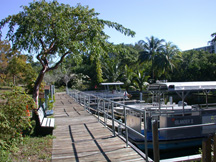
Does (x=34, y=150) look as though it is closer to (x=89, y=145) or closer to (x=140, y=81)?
(x=89, y=145)

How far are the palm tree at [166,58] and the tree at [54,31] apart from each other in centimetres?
3379

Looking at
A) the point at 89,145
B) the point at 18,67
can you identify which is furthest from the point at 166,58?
the point at 89,145

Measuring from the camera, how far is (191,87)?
10766 millimetres

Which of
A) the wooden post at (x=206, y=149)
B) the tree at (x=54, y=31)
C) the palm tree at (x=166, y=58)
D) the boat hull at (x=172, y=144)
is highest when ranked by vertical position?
the palm tree at (x=166, y=58)

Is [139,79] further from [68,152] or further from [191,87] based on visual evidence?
[68,152]

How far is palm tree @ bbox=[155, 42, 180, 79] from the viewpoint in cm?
4222

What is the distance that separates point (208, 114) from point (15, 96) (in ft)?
29.3

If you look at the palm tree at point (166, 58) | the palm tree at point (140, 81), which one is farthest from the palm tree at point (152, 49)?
the palm tree at point (140, 81)

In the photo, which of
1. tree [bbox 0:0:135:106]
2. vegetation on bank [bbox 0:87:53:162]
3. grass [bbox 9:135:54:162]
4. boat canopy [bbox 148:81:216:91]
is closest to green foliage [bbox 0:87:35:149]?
vegetation on bank [bbox 0:87:53:162]

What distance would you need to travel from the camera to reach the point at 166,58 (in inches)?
1656

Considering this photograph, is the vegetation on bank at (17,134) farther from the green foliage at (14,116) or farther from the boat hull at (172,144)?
the boat hull at (172,144)

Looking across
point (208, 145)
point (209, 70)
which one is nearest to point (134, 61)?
point (209, 70)

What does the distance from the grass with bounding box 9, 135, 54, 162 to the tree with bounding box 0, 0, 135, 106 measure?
329cm

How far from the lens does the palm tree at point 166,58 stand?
42.2m
